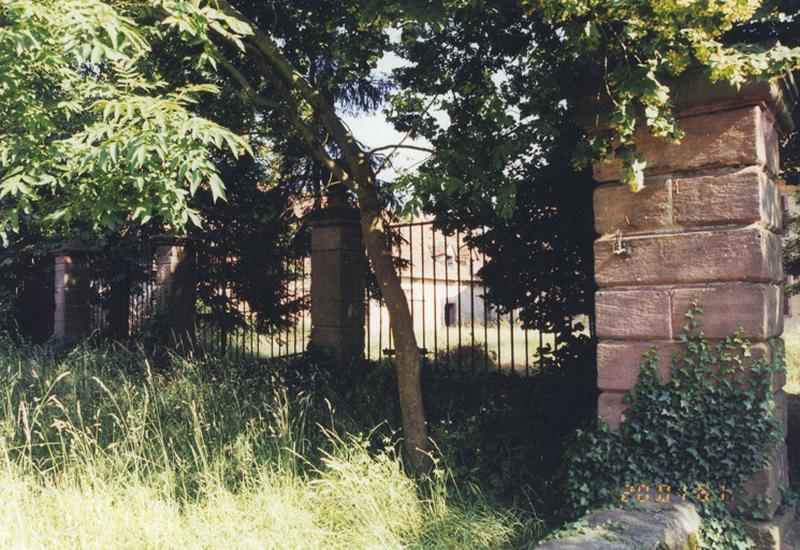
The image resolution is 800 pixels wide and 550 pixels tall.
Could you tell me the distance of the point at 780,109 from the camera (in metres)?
4.09

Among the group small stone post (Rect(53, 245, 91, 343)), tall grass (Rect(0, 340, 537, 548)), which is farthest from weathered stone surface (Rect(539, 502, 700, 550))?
small stone post (Rect(53, 245, 91, 343))

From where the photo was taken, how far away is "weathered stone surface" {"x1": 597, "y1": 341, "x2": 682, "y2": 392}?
12.9 ft

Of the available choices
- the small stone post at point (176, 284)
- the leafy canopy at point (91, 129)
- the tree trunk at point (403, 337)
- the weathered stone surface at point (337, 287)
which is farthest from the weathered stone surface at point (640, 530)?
the small stone post at point (176, 284)

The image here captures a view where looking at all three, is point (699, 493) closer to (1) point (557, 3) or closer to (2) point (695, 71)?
(2) point (695, 71)

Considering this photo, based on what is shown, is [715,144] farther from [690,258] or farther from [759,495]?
[759,495]

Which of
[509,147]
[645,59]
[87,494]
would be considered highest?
[645,59]

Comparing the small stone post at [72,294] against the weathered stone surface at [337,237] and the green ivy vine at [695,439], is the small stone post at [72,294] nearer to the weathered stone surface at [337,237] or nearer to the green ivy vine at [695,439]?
the weathered stone surface at [337,237]

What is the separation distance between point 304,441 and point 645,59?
3876 millimetres

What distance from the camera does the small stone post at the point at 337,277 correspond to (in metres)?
7.09

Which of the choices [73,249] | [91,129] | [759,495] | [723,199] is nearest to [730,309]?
[723,199]

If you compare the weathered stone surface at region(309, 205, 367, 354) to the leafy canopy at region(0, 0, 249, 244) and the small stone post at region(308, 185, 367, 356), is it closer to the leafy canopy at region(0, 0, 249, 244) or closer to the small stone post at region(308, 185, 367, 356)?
the small stone post at region(308, 185, 367, 356)

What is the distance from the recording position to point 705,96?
3795mm

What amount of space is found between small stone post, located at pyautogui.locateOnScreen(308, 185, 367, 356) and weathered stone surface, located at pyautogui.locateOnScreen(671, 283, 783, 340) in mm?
3967

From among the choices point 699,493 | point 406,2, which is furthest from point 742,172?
point 406,2
